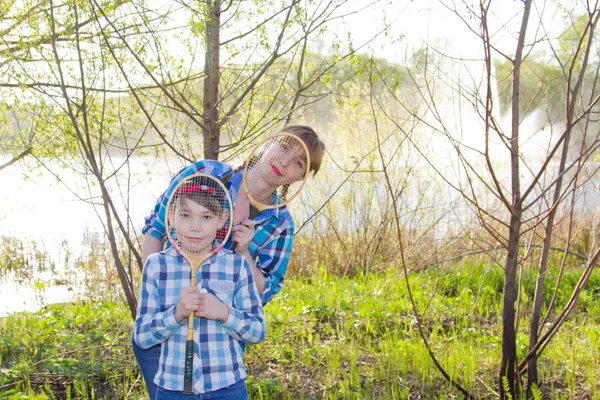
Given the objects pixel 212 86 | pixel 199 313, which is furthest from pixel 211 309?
pixel 212 86

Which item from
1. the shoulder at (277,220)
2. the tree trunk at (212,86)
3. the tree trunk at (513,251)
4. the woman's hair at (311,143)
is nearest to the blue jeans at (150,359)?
the shoulder at (277,220)

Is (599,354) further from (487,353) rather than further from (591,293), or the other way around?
(591,293)

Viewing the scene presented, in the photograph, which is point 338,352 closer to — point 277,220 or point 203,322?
point 277,220

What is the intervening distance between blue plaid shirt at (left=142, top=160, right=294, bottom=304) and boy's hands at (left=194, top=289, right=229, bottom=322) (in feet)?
1.29

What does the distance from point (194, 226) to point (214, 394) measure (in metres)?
0.58

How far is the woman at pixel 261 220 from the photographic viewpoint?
2.39 meters

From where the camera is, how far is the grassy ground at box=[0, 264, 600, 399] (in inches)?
134

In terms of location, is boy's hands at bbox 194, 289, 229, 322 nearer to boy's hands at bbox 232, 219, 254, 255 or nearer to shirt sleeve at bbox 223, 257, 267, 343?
shirt sleeve at bbox 223, 257, 267, 343

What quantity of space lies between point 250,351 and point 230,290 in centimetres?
188

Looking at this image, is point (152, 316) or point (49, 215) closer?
point (152, 316)

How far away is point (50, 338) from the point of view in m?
4.21

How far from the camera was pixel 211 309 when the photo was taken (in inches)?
79.7

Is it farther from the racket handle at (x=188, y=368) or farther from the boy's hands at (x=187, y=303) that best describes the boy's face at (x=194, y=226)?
the racket handle at (x=188, y=368)

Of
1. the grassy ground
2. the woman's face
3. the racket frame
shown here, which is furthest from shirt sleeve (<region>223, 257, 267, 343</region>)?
the grassy ground
